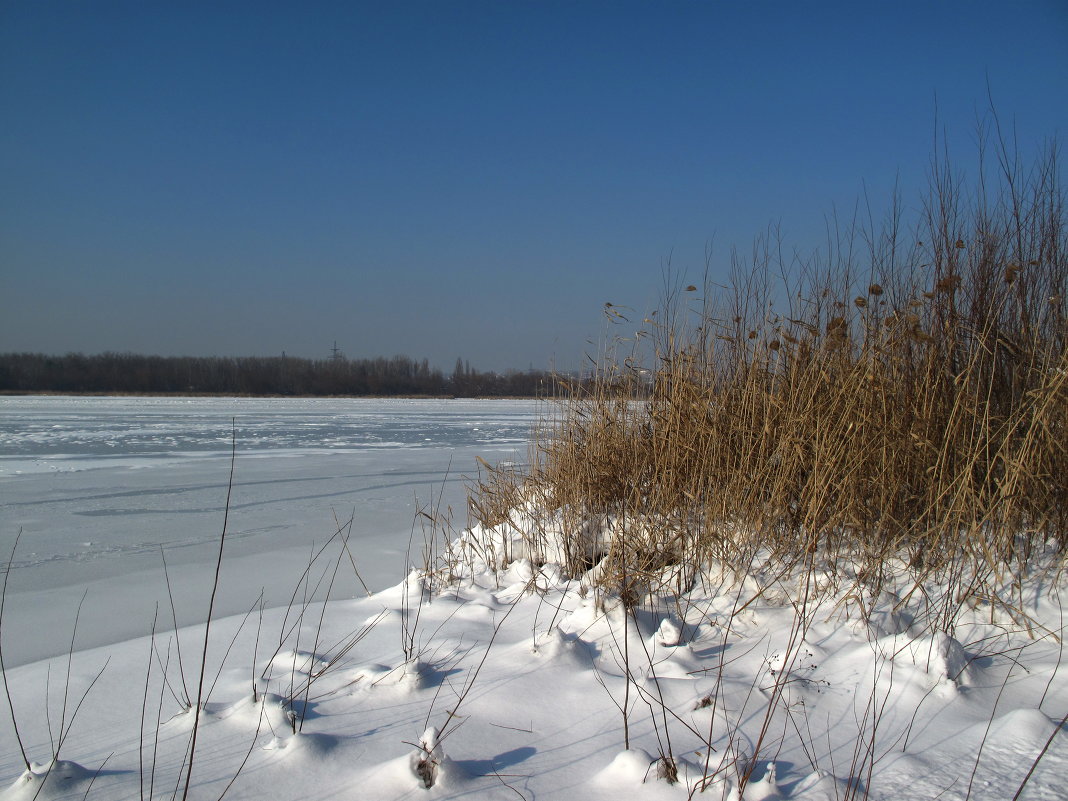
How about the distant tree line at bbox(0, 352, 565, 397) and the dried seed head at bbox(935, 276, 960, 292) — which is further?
the distant tree line at bbox(0, 352, 565, 397)

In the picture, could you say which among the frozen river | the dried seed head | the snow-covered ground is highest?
the dried seed head

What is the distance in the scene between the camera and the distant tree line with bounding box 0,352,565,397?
37.4m

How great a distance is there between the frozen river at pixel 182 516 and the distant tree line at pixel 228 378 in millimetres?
24697

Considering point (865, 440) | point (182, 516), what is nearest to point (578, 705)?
point (865, 440)

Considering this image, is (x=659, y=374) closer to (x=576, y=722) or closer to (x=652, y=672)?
(x=652, y=672)

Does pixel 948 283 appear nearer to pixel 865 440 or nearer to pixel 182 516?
pixel 865 440

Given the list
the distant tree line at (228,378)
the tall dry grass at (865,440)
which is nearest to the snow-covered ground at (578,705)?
the tall dry grass at (865,440)

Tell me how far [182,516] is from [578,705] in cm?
401

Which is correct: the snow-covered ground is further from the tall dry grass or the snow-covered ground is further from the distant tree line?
the distant tree line

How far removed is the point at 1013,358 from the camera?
2.60 meters

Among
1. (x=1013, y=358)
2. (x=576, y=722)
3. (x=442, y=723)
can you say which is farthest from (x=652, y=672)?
(x=1013, y=358)

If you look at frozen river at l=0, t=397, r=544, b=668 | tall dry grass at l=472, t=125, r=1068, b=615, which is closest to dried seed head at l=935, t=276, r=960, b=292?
tall dry grass at l=472, t=125, r=1068, b=615

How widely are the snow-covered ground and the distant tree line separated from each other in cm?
3130

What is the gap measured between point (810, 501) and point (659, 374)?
102cm
